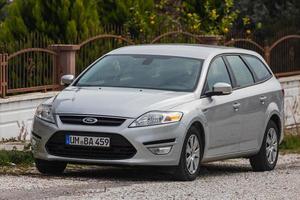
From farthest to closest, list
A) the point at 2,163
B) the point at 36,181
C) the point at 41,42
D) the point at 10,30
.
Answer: the point at 10,30 < the point at 41,42 < the point at 2,163 < the point at 36,181

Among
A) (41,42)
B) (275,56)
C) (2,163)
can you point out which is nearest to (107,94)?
(2,163)

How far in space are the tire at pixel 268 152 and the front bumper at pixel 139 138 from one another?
2556 millimetres

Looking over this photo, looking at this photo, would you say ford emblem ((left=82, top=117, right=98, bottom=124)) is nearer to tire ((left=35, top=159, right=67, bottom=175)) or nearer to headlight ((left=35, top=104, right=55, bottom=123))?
headlight ((left=35, top=104, right=55, bottom=123))

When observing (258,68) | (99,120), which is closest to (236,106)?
(258,68)

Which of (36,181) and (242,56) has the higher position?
(242,56)

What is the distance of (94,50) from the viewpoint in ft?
66.5

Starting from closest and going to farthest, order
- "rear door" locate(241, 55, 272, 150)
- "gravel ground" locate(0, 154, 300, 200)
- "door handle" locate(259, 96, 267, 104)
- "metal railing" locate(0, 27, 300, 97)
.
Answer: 1. "gravel ground" locate(0, 154, 300, 200)
2. "rear door" locate(241, 55, 272, 150)
3. "door handle" locate(259, 96, 267, 104)
4. "metal railing" locate(0, 27, 300, 97)

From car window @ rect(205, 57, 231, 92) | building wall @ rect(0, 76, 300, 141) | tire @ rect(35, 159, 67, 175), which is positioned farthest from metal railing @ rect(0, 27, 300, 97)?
tire @ rect(35, 159, 67, 175)

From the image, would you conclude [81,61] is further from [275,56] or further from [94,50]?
[275,56]

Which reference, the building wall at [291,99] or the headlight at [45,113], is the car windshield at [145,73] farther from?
the building wall at [291,99]

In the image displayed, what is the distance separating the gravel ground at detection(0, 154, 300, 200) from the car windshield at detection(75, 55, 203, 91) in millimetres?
1047

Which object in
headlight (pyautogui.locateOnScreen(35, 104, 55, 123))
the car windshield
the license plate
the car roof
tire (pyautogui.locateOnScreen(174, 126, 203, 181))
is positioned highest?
the car roof

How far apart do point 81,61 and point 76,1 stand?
219 centimetres

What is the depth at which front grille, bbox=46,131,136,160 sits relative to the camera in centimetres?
1226
